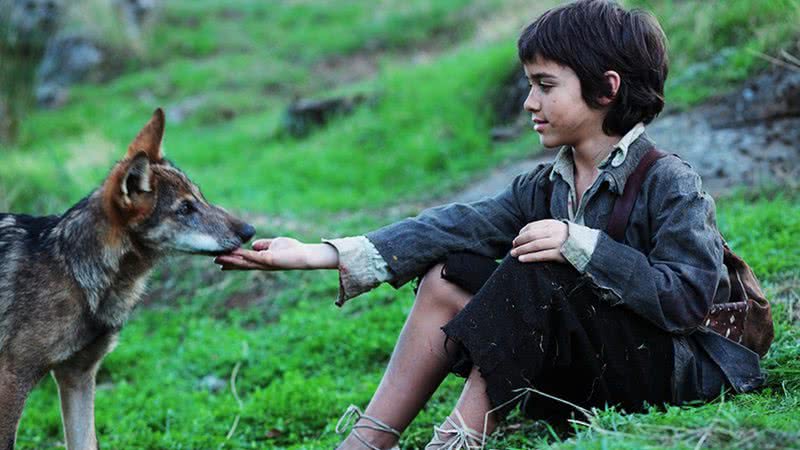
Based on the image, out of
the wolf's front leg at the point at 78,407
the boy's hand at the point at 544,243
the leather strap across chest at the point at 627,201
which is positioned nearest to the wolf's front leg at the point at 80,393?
the wolf's front leg at the point at 78,407

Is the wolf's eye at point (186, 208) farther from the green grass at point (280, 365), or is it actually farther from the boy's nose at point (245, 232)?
the green grass at point (280, 365)

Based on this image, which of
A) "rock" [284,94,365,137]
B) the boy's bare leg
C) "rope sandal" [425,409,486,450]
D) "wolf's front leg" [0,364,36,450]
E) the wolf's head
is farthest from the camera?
"rock" [284,94,365,137]

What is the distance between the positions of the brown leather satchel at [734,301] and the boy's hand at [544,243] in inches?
14.6

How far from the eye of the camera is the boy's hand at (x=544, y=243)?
10.9 ft

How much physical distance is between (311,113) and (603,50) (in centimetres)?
922

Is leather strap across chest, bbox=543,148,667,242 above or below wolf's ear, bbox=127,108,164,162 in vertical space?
below

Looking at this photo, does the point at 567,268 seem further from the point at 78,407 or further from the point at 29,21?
the point at 29,21

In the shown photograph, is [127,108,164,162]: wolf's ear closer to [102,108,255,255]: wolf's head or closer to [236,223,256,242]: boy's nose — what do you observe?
[102,108,255,255]: wolf's head

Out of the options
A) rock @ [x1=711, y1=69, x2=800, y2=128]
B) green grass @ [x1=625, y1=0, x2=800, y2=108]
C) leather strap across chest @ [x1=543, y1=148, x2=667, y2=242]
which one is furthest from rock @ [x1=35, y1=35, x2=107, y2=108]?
leather strap across chest @ [x1=543, y1=148, x2=667, y2=242]

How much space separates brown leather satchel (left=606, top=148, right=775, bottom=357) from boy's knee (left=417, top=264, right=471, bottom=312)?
63 cm

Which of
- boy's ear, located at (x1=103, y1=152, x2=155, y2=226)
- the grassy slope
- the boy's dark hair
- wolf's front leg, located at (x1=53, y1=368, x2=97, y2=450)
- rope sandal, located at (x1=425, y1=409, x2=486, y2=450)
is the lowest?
the grassy slope

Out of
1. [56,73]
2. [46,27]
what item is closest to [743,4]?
[46,27]

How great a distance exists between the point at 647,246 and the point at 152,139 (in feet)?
7.32

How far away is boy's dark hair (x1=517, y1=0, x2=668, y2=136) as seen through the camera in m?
3.63
